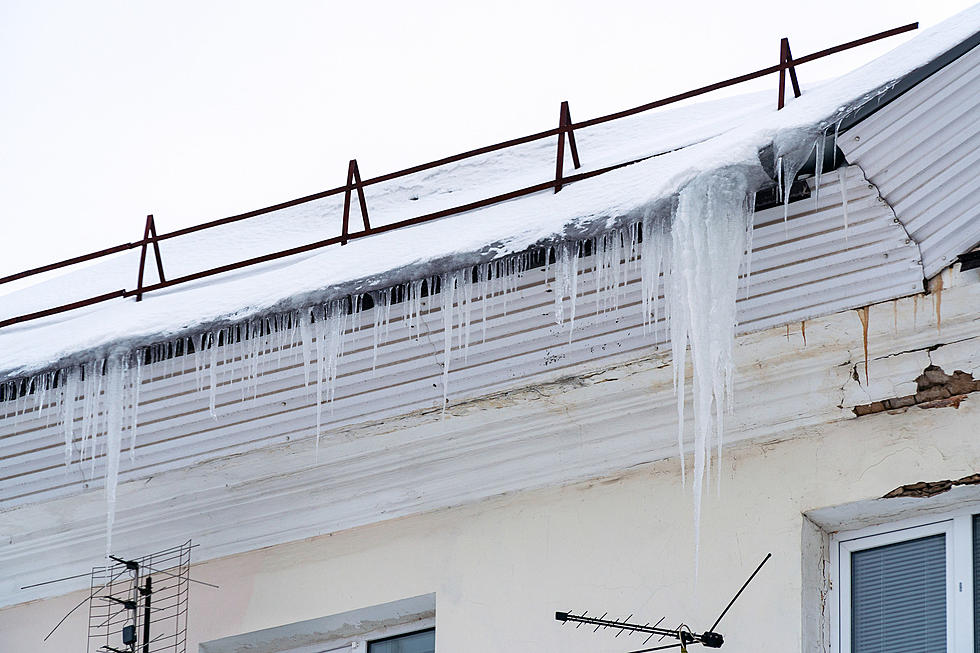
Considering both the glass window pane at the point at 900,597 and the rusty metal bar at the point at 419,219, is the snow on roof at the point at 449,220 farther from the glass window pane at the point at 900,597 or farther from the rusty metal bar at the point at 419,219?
the glass window pane at the point at 900,597

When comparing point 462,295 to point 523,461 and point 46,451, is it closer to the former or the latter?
point 523,461

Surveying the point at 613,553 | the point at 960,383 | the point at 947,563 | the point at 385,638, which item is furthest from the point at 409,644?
the point at 960,383

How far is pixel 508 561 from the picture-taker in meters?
6.84

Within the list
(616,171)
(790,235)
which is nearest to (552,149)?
(616,171)

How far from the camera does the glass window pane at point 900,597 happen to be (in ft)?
19.8

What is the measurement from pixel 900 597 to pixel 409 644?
1965 mm

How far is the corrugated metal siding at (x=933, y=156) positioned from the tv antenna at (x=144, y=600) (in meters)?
3.10

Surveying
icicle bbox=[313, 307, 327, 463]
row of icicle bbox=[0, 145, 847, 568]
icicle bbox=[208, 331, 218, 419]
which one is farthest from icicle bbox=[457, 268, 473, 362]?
icicle bbox=[208, 331, 218, 419]

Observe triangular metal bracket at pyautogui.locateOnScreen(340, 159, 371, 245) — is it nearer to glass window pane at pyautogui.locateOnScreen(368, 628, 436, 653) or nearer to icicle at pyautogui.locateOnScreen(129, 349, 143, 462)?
icicle at pyautogui.locateOnScreen(129, 349, 143, 462)

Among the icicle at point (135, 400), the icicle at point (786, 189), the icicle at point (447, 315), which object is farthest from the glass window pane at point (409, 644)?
the icicle at point (786, 189)

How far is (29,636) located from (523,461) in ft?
7.53

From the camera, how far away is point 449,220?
712 centimetres

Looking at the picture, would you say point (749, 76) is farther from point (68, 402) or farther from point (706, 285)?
point (68, 402)

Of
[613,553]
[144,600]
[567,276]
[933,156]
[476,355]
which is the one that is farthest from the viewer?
[144,600]
